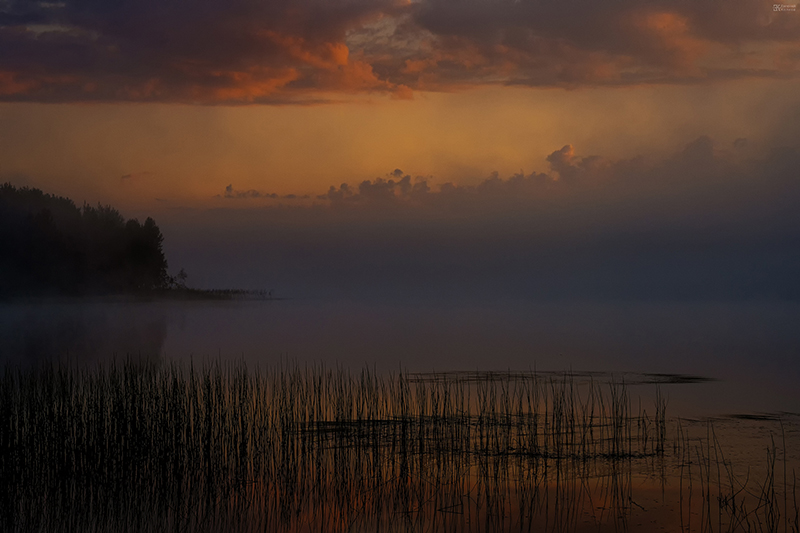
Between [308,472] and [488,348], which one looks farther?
[488,348]

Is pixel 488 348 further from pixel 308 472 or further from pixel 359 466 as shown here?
pixel 308 472

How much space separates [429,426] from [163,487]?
134 inches

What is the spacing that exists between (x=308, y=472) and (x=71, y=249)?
57.1 m

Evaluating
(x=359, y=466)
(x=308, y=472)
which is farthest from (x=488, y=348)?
(x=308, y=472)

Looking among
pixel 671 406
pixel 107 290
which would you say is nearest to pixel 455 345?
pixel 671 406

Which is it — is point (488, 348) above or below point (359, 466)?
below

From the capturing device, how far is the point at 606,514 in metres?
6.80

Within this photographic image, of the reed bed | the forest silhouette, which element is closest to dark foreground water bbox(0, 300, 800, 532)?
the reed bed

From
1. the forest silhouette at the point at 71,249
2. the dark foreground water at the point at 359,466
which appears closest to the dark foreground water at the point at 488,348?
the dark foreground water at the point at 359,466

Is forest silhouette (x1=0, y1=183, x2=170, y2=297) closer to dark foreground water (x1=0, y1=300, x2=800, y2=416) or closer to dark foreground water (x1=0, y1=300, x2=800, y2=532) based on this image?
dark foreground water (x1=0, y1=300, x2=800, y2=416)

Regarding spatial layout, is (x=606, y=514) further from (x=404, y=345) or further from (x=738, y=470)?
(x=404, y=345)

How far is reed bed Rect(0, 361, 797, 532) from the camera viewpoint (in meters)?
6.60

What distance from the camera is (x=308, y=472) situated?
7.72 metres

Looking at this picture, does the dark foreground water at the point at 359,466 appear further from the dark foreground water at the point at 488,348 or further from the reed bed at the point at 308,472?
the dark foreground water at the point at 488,348
